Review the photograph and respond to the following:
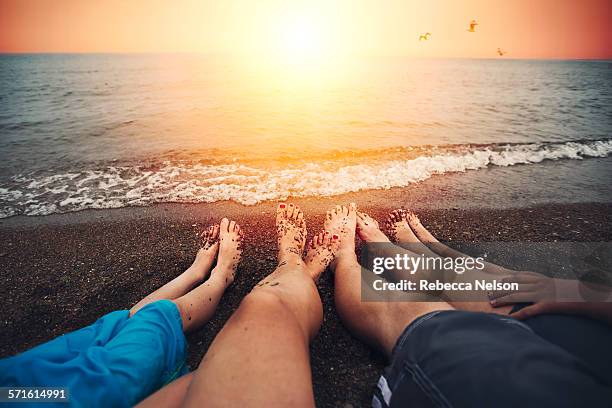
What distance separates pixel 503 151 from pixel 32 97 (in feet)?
72.9

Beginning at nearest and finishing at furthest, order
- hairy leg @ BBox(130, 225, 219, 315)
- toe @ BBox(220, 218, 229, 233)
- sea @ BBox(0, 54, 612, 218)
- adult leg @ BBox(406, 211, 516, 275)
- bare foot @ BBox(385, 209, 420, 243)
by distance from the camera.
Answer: hairy leg @ BBox(130, 225, 219, 315)
adult leg @ BBox(406, 211, 516, 275)
bare foot @ BBox(385, 209, 420, 243)
toe @ BBox(220, 218, 229, 233)
sea @ BBox(0, 54, 612, 218)

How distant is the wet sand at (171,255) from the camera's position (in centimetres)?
209

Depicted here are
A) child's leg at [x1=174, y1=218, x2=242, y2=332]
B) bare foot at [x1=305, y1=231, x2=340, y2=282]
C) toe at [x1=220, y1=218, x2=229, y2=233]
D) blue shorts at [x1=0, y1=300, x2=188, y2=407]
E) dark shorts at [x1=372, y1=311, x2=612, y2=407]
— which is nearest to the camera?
dark shorts at [x1=372, y1=311, x2=612, y2=407]

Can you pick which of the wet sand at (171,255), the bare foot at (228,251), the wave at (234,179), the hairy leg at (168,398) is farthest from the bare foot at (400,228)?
the hairy leg at (168,398)

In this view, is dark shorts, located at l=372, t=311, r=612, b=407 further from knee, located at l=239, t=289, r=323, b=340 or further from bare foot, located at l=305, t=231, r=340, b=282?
bare foot, located at l=305, t=231, r=340, b=282

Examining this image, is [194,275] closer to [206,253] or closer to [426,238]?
[206,253]

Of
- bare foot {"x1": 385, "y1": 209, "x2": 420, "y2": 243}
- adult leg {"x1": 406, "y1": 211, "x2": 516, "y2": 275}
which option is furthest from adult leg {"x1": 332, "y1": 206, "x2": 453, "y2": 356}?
adult leg {"x1": 406, "y1": 211, "x2": 516, "y2": 275}

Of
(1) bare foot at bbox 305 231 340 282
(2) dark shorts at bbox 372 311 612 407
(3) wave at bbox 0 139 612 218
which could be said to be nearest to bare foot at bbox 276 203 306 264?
(1) bare foot at bbox 305 231 340 282

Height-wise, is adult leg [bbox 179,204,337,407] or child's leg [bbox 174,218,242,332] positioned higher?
adult leg [bbox 179,204,337,407]

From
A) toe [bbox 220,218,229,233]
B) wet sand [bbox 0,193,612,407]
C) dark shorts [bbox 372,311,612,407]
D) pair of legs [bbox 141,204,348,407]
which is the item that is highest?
Result: dark shorts [bbox 372,311,612,407]

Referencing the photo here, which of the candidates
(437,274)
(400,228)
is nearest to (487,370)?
(437,274)

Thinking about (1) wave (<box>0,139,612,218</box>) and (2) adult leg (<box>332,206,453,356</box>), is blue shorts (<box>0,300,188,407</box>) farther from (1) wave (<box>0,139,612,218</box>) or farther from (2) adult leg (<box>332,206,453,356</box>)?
(1) wave (<box>0,139,612,218</box>)

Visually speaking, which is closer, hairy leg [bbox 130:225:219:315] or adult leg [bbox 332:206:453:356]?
adult leg [bbox 332:206:453:356]

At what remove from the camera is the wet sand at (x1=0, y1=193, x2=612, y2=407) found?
6.86ft
